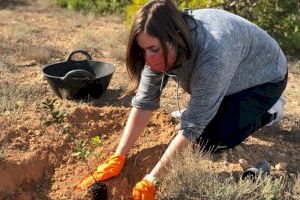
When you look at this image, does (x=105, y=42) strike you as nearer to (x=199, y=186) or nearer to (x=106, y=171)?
(x=106, y=171)

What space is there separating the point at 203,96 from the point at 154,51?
1.39 ft

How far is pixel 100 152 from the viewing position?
132 inches

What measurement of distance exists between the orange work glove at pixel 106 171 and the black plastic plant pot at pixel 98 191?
0.10 metres

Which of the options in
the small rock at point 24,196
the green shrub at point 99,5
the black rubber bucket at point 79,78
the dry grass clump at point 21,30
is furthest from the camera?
the green shrub at point 99,5

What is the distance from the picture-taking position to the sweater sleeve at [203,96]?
9.00 feet

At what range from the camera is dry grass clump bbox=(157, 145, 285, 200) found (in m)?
2.77

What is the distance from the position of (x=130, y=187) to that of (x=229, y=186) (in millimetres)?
660

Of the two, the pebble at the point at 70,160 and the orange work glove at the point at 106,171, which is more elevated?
the orange work glove at the point at 106,171

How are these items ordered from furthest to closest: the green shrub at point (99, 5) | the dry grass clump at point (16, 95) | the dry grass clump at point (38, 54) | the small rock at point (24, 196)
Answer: the green shrub at point (99, 5)
the dry grass clump at point (38, 54)
the dry grass clump at point (16, 95)
the small rock at point (24, 196)

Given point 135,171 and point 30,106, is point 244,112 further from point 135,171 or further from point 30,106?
point 30,106

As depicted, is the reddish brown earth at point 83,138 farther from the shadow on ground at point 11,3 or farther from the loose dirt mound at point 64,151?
the shadow on ground at point 11,3

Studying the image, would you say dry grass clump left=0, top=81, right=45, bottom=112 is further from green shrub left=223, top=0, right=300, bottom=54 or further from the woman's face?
green shrub left=223, top=0, right=300, bottom=54

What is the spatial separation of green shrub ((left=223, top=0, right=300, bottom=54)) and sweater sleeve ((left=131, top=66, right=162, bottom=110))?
3094 mm

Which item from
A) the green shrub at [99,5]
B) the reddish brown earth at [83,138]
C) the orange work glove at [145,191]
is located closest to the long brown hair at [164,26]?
the orange work glove at [145,191]
